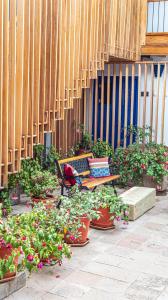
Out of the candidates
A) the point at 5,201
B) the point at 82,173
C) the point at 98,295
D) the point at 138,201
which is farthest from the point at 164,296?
the point at 82,173

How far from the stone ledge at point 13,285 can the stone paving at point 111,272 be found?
0.21 feet

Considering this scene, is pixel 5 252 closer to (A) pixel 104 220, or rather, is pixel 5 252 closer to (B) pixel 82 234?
(B) pixel 82 234

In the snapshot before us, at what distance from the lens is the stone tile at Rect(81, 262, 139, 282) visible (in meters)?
5.62

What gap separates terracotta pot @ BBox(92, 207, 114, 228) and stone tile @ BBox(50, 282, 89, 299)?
2.10 metres

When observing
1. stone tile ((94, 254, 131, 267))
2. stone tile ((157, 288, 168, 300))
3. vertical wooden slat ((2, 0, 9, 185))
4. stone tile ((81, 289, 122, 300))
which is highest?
vertical wooden slat ((2, 0, 9, 185))

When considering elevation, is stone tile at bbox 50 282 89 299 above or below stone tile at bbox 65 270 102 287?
above

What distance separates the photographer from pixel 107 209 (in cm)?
731

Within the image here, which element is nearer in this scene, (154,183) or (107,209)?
(107,209)

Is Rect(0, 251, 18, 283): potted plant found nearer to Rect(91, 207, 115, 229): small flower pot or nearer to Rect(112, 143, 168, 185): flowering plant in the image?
Rect(91, 207, 115, 229): small flower pot

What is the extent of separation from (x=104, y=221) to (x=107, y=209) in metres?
0.29

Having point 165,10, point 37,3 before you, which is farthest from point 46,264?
point 165,10

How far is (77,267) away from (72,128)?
19.0 ft

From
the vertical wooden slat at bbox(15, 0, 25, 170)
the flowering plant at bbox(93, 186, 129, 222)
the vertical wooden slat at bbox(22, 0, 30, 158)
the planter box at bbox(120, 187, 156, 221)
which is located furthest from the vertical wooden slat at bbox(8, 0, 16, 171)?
the planter box at bbox(120, 187, 156, 221)

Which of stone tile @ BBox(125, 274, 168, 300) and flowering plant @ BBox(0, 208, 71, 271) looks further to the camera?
stone tile @ BBox(125, 274, 168, 300)
